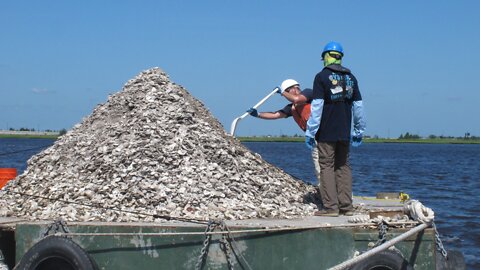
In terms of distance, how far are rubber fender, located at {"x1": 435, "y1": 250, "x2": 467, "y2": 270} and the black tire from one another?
10.0 feet

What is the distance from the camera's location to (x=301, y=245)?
20.3 feet

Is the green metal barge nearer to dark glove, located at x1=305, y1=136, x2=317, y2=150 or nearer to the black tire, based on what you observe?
the black tire

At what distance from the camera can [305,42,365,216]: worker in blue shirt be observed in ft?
23.4

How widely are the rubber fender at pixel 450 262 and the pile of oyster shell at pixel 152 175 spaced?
1.45m

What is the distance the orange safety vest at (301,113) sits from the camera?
8273mm

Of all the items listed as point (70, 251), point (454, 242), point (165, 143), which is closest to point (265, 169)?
point (165, 143)

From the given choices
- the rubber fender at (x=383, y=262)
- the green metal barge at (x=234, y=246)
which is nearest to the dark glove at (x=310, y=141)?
the green metal barge at (x=234, y=246)

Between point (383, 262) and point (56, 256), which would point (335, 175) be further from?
point (56, 256)

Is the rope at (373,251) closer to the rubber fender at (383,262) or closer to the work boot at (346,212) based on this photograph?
the rubber fender at (383,262)

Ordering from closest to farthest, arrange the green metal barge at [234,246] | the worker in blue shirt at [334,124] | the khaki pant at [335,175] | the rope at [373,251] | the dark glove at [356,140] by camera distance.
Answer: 1. the rope at [373,251]
2. the green metal barge at [234,246]
3. the worker in blue shirt at [334,124]
4. the khaki pant at [335,175]
5. the dark glove at [356,140]

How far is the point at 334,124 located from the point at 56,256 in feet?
9.68

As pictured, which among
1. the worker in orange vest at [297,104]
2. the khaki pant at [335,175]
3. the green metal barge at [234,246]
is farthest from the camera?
the worker in orange vest at [297,104]

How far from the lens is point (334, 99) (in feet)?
23.5

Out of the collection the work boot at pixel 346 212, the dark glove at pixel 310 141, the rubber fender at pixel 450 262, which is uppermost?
the dark glove at pixel 310 141
